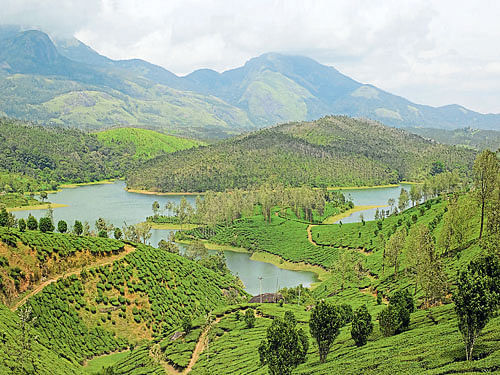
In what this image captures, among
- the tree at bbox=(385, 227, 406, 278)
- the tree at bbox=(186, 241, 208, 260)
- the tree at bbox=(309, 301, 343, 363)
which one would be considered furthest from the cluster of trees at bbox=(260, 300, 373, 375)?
the tree at bbox=(186, 241, 208, 260)

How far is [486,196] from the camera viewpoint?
63.8 m

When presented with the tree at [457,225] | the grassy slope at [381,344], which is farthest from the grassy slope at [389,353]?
the tree at [457,225]

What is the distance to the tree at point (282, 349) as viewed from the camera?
140 ft

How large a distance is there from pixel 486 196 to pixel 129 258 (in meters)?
64.9

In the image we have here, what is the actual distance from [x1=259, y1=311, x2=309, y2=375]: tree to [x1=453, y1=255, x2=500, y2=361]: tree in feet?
58.1

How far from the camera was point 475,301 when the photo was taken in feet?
98.7

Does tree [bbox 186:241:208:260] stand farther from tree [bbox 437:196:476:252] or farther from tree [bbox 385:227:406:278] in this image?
tree [bbox 437:196:476:252]

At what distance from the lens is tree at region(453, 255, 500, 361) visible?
98.4 feet

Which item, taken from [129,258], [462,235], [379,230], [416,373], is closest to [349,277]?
[462,235]

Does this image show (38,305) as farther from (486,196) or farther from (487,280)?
(486,196)

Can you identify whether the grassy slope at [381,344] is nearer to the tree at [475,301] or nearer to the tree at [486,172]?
the tree at [475,301]

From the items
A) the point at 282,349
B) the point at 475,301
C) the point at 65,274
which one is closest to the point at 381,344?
the point at 282,349

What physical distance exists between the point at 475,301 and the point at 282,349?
20269mm

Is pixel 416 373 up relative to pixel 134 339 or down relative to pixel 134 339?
up
